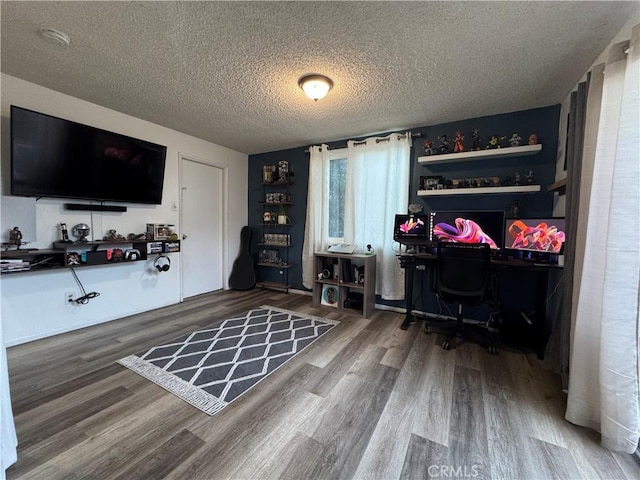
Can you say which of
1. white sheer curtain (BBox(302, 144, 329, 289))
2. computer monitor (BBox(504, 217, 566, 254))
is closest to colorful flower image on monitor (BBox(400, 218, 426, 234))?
computer monitor (BBox(504, 217, 566, 254))

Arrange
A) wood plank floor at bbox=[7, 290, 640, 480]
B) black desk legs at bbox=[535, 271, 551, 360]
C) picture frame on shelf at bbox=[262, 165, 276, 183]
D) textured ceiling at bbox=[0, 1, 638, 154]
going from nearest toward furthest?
1. wood plank floor at bbox=[7, 290, 640, 480]
2. textured ceiling at bbox=[0, 1, 638, 154]
3. black desk legs at bbox=[535, 271, 551, 360]
4. picture frame on shelf at bbox=[262, 165, 276, 183]

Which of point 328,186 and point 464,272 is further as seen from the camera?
point 328,186

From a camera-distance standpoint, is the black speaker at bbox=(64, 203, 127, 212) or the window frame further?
the window frame

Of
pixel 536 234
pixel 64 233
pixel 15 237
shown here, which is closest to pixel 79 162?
pixel 64 233

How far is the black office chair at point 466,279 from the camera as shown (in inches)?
89.4

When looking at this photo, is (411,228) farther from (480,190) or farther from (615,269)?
(615,269)

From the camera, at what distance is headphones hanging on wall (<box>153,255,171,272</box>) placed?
3.29 meters

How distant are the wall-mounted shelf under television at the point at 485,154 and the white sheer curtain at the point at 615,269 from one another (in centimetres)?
112

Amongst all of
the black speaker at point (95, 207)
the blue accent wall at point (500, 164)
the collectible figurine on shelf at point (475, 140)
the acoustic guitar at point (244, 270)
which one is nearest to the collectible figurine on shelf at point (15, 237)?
the black speaker at point (95, 207)

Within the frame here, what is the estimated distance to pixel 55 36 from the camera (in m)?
1.67

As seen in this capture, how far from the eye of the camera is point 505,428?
56.7 inches

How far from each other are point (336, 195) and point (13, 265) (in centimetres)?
339

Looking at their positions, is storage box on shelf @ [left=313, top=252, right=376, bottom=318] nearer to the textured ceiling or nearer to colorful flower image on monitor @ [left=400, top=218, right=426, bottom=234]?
colorful flower image on monitor @ [left=400, top=218, right=426, bottom=234]

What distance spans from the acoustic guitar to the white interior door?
0.70 ft
